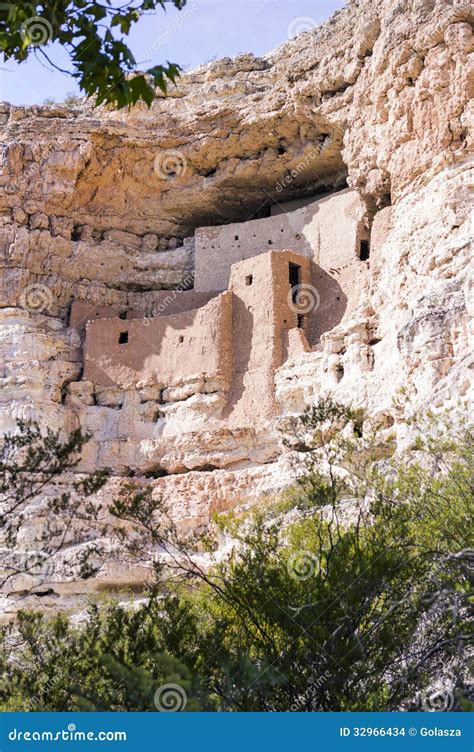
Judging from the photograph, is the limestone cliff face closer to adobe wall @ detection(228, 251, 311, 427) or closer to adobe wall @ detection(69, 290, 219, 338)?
adobe wall @ detection(69, 290, 219, 338)

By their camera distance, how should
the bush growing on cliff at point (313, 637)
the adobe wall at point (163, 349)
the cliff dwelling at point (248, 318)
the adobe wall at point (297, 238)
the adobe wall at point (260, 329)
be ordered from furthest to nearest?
the adobe wall at point (297, 238) → the adobe wall at point (163, 349) → the cliff dwelling at point (248, 318) → the adobe wall at point (260, 329) → the bush growing on cliff at point (313, 637)

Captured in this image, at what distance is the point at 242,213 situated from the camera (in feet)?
75.0

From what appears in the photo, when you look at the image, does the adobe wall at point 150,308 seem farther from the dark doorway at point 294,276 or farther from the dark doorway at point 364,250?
the dark doorway at point 364,250

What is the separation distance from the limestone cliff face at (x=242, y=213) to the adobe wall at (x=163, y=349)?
378mm

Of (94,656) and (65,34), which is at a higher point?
(65,34)

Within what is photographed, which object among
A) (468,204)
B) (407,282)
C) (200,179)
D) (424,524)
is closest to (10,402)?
(200,179)

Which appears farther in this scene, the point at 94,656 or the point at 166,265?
the point at 166,265

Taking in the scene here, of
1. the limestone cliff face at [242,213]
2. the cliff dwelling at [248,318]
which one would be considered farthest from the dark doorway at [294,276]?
the limestone cliff face at [242,213]

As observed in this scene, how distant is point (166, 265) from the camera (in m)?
22.0

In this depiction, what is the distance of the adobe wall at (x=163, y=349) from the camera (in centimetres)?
1845

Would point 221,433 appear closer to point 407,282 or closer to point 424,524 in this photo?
point 407,282

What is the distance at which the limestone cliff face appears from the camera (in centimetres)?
1567

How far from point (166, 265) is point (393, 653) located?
15414 millimetres

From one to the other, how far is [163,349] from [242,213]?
512cm
